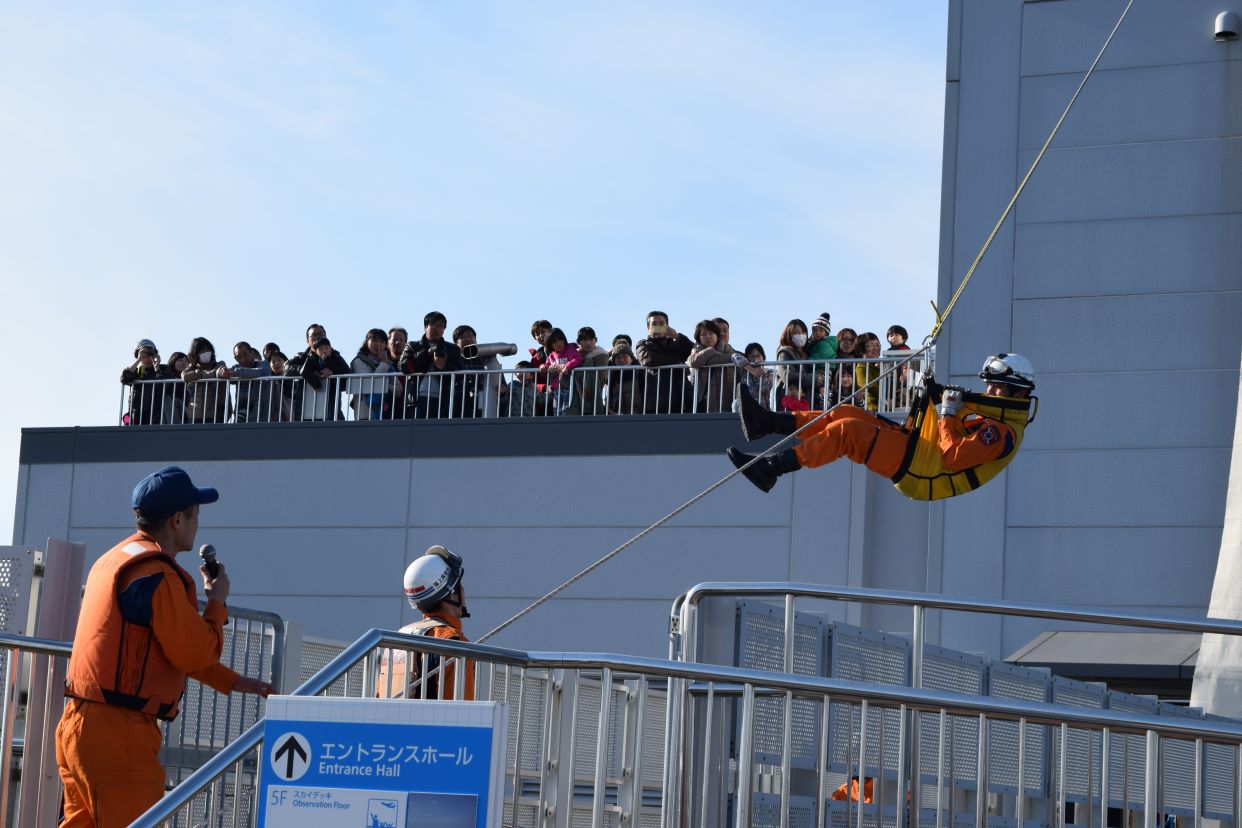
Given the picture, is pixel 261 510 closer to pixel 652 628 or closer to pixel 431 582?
pixel 652 628

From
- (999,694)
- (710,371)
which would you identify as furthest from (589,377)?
(999,694)

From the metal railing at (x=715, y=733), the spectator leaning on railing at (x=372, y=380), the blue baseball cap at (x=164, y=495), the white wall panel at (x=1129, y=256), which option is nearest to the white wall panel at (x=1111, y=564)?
the white wall panel at (x=1129, y=256)

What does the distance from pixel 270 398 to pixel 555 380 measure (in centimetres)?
405

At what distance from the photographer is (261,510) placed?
23984 millimetres

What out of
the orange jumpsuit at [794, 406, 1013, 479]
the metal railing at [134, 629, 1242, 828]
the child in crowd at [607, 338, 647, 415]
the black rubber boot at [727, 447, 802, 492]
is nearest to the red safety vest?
the metal railing at [134, 629, 1242, 828]

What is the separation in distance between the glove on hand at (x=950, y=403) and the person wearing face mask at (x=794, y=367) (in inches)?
313

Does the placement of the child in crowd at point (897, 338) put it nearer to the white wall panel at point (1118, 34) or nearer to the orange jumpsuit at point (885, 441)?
the white wall panel at point (1118, 34)

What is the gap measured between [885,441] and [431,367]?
11121mm

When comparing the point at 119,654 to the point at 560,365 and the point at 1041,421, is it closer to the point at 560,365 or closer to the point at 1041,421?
the point at 1041,421

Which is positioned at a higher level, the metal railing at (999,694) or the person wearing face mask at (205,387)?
the person wearing face mask at (205,387)

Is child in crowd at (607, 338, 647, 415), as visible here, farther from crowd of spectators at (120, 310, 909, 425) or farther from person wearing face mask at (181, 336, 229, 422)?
person wearing face mask at (181, 336, 229, 422)

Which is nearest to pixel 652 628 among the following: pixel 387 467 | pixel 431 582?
pixel 387 467

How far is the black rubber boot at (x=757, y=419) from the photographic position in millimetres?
12180

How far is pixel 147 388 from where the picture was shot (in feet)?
80.7
